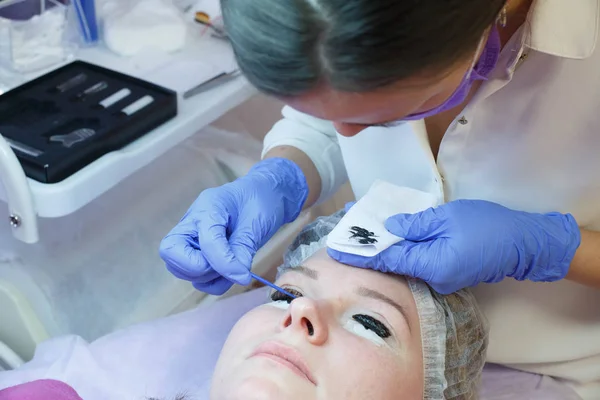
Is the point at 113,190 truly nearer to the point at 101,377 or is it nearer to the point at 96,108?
the point at 96,108

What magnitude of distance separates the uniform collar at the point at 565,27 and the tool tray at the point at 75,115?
0.75m

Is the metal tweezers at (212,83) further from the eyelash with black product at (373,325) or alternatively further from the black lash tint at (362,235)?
the eyelash with black product at (373,325)

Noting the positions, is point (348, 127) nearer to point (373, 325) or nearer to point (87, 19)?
point (373, 325)

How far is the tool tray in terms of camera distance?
44.8 inches

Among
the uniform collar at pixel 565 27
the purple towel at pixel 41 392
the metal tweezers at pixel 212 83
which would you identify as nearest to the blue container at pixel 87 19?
the metal tweezers at pixel 212 83

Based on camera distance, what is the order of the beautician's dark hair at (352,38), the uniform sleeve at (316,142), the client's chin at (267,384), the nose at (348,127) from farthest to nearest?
the uniform sleeve at (316,142) < the client's chin at (267,384) < the nose at (348,127) < the beautician's dark hair at (352,38)

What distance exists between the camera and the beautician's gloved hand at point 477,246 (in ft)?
3.19

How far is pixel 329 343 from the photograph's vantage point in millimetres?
942

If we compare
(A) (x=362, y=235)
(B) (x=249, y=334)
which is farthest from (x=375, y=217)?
(B) (x=249, y=334)

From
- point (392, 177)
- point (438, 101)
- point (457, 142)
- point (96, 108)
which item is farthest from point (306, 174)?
point (438, 101)

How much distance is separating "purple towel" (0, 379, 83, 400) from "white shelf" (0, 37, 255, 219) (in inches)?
11.7

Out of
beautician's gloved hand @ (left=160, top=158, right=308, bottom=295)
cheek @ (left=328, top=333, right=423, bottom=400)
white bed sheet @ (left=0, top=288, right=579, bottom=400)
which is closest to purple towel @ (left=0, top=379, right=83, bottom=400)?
white bed sheet @ (left=0, top=288, right=579, bottom=400)

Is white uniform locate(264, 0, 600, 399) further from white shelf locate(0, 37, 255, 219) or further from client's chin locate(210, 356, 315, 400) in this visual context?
client's chin locate(210, 356, 315, 400)

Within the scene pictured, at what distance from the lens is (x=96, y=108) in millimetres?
1280
